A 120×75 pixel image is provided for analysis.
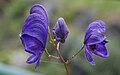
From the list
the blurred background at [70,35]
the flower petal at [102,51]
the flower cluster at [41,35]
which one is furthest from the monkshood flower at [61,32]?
the blurred background at [70,35]

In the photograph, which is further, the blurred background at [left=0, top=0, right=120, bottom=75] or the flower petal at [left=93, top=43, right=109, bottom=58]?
the blurred background at [left=0, top=0, right=120, bottom=75]

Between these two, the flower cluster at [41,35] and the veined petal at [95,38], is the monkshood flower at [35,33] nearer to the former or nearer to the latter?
the flower cluster at [41,35]

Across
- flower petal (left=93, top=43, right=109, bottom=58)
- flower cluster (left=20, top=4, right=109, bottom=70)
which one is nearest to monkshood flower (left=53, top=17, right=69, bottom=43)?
flower cluster (left=20, top=4, right=109, bottom=70)

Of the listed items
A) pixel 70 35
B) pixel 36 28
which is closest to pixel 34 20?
pixel 36 28

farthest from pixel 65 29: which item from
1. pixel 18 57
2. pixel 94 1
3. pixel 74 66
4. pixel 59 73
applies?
pixel 94 1

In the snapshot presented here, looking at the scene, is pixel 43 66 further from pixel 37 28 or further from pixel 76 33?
pixel 37 28

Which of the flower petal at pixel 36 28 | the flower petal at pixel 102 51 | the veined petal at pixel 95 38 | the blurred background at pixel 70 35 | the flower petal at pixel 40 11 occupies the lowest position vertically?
the blurred background at pixel 70 35

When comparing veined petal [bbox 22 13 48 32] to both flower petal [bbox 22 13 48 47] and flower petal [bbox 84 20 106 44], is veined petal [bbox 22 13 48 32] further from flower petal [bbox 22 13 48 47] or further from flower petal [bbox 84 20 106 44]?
flower petal [bbox 84 20 106 44]

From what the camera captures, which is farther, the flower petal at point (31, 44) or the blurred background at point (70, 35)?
the blurred background at point (70, 35)
